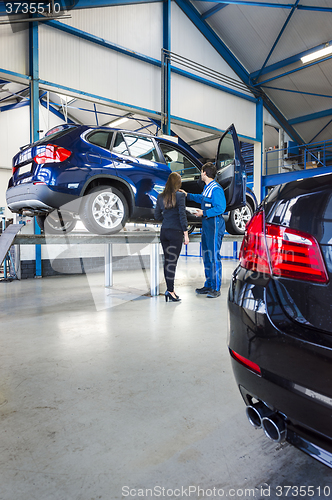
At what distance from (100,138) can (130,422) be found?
3354 mm

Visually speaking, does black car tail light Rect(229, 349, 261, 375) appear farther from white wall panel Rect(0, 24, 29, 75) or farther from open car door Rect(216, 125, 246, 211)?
white wall panel Rect(0, 24, 29, 75)

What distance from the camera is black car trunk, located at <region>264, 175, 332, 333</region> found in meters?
0.88

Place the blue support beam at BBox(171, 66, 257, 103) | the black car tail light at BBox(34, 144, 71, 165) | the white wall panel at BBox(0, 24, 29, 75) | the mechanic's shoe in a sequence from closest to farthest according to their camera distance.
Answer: the black car tail light at BBox(34, 144, 71, 165), the mechanic's shoe, the white wall panel at BBox(0, 24, 29, 75), the blue support beam at BBox(171, 66, 257, 103)

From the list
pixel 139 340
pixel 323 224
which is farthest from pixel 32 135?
pixel 323 224

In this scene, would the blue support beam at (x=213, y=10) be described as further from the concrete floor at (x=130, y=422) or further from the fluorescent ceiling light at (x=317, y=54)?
the concrete floor at (x=130, y=422)

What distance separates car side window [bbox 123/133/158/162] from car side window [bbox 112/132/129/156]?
0.06 m

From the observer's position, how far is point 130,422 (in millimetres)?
1547

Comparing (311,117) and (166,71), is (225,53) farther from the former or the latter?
(311,117)

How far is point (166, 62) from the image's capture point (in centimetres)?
884

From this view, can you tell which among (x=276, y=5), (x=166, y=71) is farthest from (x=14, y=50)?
(x=276, y=5)

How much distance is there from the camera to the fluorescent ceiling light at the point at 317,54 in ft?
30.7

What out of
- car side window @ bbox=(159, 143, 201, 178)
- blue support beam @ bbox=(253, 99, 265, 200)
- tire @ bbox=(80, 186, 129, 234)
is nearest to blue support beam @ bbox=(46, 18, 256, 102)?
blue support beam @ bbox=(253, 99, 265, 200)

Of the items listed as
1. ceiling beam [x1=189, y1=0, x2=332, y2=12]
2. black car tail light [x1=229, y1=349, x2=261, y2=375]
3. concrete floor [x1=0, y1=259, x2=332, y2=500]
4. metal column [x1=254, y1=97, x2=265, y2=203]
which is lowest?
concrete floor [x1=0, y1=259, x2=332, y2=500]

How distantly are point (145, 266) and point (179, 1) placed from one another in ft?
25.7
